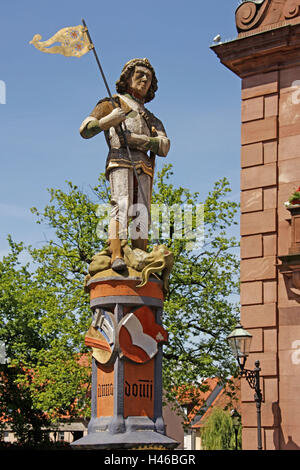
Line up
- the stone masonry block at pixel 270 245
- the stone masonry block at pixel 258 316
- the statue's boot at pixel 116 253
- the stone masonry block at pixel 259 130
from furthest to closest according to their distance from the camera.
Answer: the stone masonry block at pixel 259 130 → the stone masonry block at pixel 270 245 → the stone masonry block at pixel 258 316 → the statue's boot at pixel 116 253

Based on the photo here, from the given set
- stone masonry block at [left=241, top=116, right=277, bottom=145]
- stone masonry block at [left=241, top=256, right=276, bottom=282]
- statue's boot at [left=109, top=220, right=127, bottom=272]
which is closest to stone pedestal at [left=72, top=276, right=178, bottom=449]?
statue's boot at [left=109, top=220, right=127, bottom=272]

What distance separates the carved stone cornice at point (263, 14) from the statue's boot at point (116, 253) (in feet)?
29.8

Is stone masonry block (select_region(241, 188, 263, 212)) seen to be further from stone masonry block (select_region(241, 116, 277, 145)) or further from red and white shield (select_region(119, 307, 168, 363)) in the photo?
red and white shield (select_region(119, 307, 168, 363))

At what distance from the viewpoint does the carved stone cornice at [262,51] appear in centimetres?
1878

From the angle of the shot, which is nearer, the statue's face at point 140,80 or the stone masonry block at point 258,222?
the statue's face at point 140,80

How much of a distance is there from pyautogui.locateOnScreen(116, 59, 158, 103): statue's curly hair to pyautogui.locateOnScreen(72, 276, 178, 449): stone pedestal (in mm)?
3693

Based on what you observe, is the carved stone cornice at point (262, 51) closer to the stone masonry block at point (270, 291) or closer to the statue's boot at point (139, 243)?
the stone masonry block at point (270, 291)

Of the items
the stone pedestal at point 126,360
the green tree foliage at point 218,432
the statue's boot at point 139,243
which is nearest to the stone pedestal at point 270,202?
the statue's boot at point 139,243

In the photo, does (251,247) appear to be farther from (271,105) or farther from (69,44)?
(69,44)

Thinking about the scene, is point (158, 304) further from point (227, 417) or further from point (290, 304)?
point (227, 417)

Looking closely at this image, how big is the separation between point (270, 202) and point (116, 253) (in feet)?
23.5

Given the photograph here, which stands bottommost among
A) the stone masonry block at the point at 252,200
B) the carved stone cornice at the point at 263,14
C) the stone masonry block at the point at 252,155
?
the stone masonry block at the point at 252,200

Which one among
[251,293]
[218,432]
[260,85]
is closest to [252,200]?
[251,293]

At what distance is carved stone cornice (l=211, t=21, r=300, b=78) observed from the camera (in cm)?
1878
